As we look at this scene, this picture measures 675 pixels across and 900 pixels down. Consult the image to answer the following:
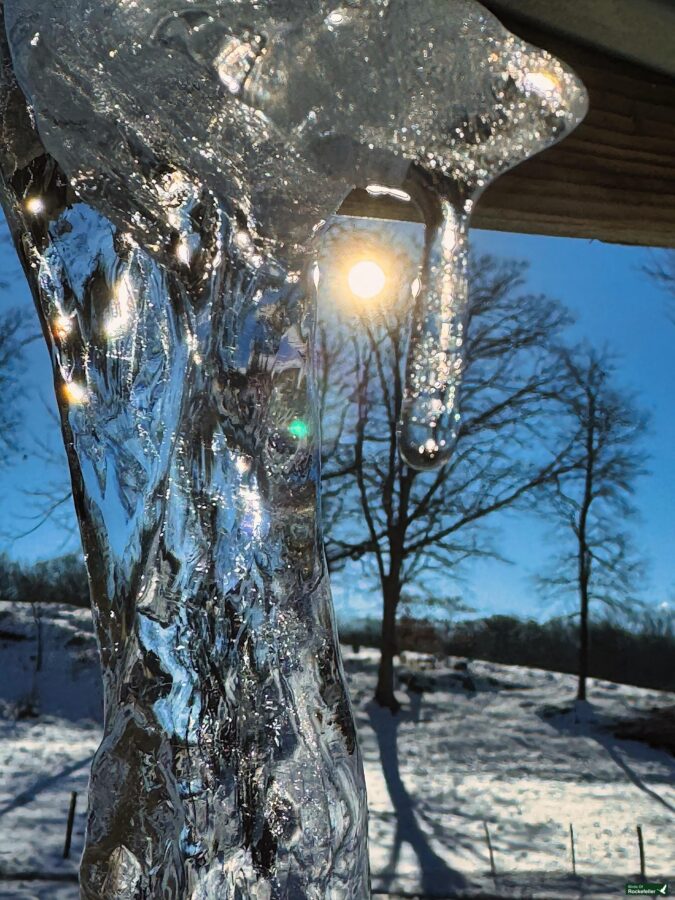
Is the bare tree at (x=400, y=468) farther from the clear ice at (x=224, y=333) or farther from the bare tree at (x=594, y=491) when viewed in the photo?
the clear ice at (x=224, y=333)

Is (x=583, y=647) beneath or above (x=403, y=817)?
above

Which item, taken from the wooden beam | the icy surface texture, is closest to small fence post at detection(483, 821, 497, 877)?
the wooden beam

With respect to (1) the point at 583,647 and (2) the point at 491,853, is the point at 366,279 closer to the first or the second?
(1) the point at 583,647

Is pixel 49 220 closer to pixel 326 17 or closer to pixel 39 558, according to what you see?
pixel 326 17

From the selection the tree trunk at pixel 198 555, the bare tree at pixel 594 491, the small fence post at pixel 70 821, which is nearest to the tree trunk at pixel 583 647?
the bare tree at pixel 594 491

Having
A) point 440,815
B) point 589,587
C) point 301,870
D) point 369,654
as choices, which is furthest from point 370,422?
point 301,870

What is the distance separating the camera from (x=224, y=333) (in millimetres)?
310

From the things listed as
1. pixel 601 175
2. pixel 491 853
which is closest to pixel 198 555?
pixel 601 175

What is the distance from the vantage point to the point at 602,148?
43 centimetres

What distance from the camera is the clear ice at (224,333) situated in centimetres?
25

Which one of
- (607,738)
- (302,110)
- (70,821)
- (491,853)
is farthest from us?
(607,738)

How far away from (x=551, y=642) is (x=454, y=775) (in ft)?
1.36

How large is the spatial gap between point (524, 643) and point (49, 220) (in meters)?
2.01

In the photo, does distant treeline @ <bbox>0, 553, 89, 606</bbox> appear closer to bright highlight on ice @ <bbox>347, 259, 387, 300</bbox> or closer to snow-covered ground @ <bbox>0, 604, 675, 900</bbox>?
snow-covered ground @ <bbox>0, 604, 675, 900</bbox>
